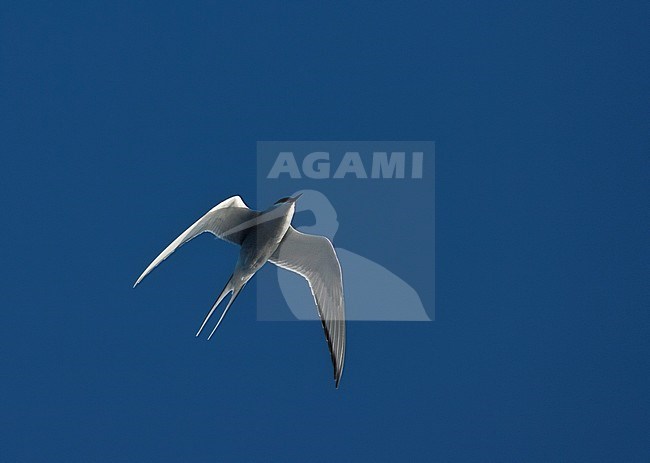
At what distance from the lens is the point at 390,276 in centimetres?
1254

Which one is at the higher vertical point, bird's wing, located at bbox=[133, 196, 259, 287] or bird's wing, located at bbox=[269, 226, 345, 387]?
bird's wing, located at bbox=[133, 196, 259, 287]

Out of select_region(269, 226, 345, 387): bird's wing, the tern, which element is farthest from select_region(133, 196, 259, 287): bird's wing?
select_region(269, 226, 345, 387): bird's wing

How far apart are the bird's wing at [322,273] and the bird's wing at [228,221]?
50cm

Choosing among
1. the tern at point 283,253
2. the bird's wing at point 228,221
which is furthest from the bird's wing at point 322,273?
the bird's wing at point 228,221

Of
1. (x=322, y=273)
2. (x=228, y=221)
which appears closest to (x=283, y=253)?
(x=322, y=273)

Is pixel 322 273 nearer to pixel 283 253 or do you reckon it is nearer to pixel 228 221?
pixel 283 253

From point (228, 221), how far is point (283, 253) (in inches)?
35.2

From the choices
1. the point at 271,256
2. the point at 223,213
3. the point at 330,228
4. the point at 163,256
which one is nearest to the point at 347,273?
the point at 330,228

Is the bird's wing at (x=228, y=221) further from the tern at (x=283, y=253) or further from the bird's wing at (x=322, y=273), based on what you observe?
the bird's wing at (x=322, y=273)

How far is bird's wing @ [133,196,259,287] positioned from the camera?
9422 mm

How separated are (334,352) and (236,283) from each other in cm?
140

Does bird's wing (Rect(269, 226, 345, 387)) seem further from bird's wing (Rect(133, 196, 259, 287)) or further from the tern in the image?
bird's wing (Rect(133, 196, 259, 287))

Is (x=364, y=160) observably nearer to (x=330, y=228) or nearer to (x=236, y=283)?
(x=330, y=228)

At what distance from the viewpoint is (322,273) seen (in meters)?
10.8
